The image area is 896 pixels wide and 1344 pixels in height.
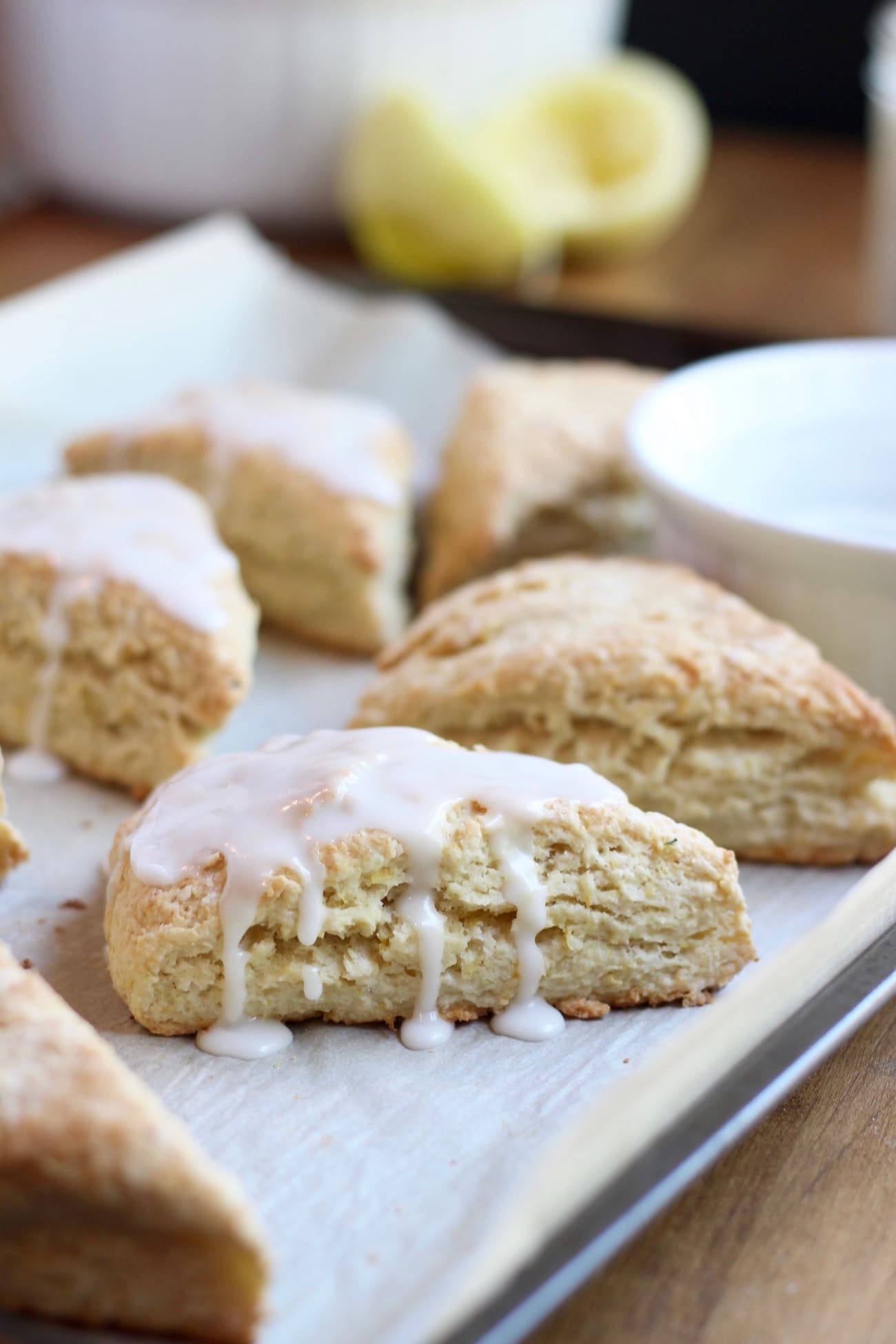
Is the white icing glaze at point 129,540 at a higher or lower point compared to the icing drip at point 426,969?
higher

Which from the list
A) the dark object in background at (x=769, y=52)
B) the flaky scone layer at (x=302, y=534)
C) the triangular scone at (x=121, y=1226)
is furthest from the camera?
the dark object in background at (x=769, y=52)

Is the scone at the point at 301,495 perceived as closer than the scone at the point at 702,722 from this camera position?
No

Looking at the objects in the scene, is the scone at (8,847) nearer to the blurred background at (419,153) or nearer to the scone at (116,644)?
the scone at (116,644)

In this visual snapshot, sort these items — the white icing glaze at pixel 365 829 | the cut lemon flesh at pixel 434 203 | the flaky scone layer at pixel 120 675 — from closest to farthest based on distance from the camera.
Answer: the white icing glaze at pixel 365 829, the flaky scone layer at pixel 120 675, the cut lemon flesh at pixel 434 203

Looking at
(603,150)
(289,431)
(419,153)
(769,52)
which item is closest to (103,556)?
(289,431)

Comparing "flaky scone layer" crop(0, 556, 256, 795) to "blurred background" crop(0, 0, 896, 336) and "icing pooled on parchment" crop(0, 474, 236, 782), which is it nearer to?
"icing pooled on parchment" crop(0, 474, 236, 782)

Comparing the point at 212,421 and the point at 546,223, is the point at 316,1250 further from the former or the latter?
the point at 546,223

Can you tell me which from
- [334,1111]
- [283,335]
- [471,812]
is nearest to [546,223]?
[283,335]

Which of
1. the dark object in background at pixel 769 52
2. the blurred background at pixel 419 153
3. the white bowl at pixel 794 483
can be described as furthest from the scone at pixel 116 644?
the dark object in background at pixel 769 52

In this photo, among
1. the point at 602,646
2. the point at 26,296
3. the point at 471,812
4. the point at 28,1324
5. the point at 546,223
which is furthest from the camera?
the point at 546,223
